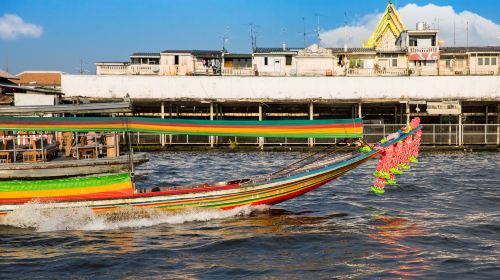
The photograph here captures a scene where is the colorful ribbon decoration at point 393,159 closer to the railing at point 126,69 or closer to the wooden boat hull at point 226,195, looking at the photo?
the wooden boat hull at point 226,195

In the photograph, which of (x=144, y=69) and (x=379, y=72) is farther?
(x=144, y=69)

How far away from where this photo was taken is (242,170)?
26625 mm

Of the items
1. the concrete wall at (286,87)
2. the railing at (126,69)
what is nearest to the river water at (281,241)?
the concrete wall at (286,87)

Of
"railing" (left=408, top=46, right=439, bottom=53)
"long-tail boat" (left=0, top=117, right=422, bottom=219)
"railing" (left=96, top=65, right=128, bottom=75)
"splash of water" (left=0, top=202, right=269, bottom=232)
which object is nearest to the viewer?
"splash of water" (left=0, top=202, right=269, bottom=232)

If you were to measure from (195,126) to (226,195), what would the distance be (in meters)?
2.00

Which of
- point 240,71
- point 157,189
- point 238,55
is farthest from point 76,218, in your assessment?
point 238,55

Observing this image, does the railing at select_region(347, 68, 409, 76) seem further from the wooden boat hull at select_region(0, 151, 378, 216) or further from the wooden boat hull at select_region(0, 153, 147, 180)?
the wooden boat hull at select_region(0, 151, 378, 216)

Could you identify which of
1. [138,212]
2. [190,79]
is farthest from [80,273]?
[190,79]

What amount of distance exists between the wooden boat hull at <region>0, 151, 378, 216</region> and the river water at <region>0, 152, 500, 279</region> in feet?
0.90

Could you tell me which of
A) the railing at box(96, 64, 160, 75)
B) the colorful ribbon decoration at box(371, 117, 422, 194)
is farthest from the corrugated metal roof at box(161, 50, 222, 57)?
the colorful ribbon decoration at box(371, 117, 422, 194)

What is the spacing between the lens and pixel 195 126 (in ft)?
45.1

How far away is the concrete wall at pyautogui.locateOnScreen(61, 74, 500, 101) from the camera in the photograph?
4325cm

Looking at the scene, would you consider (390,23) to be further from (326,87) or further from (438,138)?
(438,138)

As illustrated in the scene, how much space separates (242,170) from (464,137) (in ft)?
68.7
